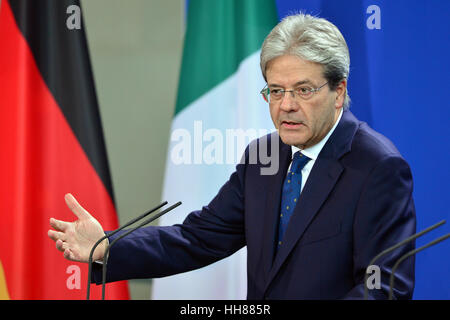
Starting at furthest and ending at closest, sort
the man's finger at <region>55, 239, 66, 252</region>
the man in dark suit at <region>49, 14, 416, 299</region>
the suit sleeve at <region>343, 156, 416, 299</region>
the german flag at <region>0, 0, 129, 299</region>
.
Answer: the german flag at <region>0, 0, 129, 299</region>, the man's finger at <region>55, 239, 66, 252</region>, the man in dark suit at <region>49, 14, 416, 299</region>, the suit sleeve at <region>343, 156, 416, 299</region>

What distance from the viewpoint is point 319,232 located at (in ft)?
5.47

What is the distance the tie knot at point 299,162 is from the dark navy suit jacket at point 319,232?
5 centimetres

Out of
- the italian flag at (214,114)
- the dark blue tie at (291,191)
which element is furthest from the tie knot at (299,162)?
the italian flag at (214,114)

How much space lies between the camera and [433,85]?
257 centimetres

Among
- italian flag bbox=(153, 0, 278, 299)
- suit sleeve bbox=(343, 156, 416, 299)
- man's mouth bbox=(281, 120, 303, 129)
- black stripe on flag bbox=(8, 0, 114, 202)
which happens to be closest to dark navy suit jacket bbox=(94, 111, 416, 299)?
suit sleeve bbox=(343, 156, 416, 299)

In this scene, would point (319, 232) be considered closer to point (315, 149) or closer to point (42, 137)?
point (315, 149)

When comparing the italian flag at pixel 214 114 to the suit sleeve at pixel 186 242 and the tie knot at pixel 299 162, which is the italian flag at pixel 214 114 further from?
the tie knot at pixel 299 162

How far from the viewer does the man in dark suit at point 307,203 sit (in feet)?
5.27

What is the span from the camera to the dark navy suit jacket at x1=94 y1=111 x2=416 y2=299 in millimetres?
1564

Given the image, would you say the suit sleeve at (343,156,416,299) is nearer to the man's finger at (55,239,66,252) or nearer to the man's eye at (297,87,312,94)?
the man's eye at (297,87,312,94)
